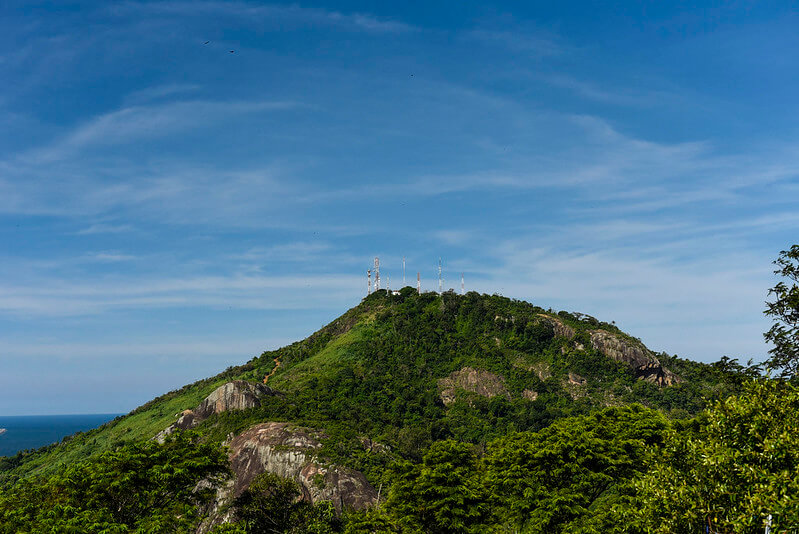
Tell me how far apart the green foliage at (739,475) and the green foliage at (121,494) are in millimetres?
25406

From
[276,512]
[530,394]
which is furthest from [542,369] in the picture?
[276,512]

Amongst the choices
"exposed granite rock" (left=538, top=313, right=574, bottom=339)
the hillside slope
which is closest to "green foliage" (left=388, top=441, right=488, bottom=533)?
the hillside slope

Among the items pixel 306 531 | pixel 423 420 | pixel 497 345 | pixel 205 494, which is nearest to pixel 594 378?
pixel 497 345

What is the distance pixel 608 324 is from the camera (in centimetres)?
17288

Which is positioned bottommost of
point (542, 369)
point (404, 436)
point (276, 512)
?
point (276, 512)

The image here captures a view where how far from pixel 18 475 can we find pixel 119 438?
21.7 meters

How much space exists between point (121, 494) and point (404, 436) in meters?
86.5

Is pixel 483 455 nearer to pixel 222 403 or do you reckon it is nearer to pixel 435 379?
pixel 222 403

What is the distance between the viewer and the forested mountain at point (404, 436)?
35.7m

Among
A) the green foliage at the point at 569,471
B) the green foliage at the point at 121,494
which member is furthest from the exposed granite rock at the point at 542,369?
the green foliage at the point at 121,494

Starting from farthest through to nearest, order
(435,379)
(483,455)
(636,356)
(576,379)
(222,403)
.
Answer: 1. (636,356)
2. (435,379)
3. (576,379)
4. (222,403)
5. (483,455)

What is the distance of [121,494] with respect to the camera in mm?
34438

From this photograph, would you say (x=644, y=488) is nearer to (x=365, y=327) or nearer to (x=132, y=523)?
(x=132, y=523)

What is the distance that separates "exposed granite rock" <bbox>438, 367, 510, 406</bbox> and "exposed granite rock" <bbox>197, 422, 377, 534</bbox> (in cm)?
5910
